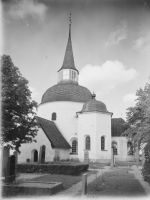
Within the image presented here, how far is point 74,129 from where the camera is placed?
121ft

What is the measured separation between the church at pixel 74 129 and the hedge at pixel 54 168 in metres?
8.01

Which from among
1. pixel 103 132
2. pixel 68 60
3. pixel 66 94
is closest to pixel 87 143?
pixel 103 132

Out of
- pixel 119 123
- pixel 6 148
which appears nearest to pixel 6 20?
pixel 6 148

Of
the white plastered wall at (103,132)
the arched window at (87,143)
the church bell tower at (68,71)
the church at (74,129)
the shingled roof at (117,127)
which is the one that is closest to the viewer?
the church at (74,129)

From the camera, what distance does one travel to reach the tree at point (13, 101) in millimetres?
13795

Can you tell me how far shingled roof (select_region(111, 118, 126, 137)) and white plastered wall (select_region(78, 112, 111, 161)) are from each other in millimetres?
3806

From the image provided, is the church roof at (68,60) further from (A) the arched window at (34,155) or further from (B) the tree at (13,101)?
(B) the tree at (13,101)

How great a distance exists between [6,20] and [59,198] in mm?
9016

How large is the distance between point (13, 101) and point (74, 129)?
2382 cm

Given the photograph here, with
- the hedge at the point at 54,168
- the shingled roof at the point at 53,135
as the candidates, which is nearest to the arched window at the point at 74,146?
the shingled roof at the point at 53,135

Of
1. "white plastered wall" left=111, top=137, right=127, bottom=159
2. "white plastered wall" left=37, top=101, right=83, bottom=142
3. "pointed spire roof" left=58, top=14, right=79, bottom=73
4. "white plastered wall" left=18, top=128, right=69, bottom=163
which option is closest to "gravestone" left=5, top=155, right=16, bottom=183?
"white plastered wall" left=18, top=128, right=69, bottom=163

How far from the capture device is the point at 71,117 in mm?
37531

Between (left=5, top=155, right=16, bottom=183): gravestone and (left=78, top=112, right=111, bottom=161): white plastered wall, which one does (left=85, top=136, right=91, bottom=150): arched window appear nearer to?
(left=78, top=112, right=111, bottom=161): white plastered wall

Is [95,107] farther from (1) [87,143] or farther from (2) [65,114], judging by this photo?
(2) [65,114]
